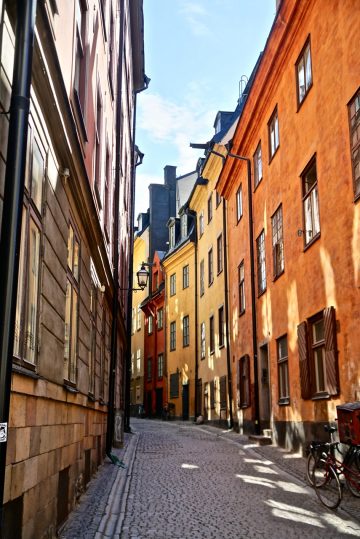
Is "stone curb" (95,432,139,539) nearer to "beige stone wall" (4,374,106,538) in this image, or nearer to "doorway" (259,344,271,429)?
"beige stone wall" (4,374,106,538)

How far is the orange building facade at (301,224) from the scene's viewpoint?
10727mm

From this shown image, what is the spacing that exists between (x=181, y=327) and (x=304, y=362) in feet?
76.3

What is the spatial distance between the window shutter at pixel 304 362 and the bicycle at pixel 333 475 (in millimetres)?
3851

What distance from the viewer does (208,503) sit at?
27.7ft

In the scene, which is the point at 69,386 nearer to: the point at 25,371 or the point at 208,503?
the point at 208,503

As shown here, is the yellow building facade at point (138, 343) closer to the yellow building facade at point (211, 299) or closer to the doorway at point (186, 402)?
the doorway at point (186, 402)

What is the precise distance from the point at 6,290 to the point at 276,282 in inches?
510

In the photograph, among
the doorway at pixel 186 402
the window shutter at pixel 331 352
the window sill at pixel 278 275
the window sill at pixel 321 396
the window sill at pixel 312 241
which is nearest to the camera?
the window shutter at pixel 331 352

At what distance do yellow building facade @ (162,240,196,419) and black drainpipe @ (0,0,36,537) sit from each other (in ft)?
96.4

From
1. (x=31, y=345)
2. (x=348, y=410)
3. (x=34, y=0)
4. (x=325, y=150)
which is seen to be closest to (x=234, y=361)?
(x=325, y=150)

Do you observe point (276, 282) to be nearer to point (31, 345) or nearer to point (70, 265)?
point (70, 265)

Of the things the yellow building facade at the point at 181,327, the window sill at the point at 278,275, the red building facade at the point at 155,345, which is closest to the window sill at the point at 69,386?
the window sill at the point at 278,275

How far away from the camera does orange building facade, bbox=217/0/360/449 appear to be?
1073 cm

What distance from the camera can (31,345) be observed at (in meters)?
5.44
